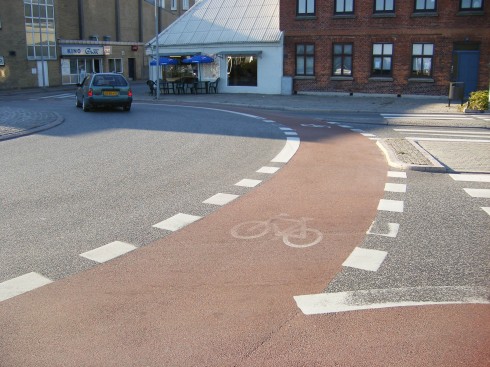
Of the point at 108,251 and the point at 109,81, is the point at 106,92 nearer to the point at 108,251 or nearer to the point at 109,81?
the point at 109,81

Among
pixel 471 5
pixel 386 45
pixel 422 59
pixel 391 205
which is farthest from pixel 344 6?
pixel 391 205

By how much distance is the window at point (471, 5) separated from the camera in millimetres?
30562

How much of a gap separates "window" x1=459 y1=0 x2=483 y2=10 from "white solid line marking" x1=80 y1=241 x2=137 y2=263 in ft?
98.8

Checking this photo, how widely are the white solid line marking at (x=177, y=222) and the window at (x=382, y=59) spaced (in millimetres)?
28030

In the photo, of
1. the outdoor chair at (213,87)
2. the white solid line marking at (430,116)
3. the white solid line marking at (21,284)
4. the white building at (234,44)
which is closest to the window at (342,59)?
the white building at (234,44)

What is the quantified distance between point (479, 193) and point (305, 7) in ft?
92.3

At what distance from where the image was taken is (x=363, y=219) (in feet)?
23.0

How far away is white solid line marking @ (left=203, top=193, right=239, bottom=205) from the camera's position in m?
7.86

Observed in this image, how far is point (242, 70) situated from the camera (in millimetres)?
37375

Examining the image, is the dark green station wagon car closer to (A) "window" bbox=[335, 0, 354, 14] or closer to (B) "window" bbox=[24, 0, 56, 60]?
(A) "window" bbox=[335, 0, 354, 14]

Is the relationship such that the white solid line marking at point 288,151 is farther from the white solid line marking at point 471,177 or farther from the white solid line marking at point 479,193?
the white solid line marking at point 479,193

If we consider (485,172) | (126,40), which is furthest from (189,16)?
(485,172)

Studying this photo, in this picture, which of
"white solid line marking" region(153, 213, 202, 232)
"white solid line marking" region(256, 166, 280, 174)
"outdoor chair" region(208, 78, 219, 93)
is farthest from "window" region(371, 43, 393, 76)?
"white solid line marking" region(153, 213, 202, 232)

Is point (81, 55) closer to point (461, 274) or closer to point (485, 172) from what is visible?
point (485, 172)
